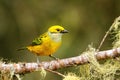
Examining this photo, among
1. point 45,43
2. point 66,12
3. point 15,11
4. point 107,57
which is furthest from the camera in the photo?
point 15,11

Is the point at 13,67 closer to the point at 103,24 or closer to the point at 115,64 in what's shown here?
the point at 115,64

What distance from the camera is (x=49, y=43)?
457 cm

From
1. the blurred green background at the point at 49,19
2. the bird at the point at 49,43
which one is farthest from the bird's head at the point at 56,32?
the blurred green background at the point at 49,19

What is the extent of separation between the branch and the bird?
0.82 metres

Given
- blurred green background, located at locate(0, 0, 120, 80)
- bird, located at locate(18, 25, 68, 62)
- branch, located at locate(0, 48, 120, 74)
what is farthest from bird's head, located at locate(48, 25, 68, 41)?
blurred green background, located at locate(0, 0, 120, 80)

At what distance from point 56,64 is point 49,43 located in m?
0.94

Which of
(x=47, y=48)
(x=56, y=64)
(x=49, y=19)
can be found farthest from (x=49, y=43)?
(x=49, y=19)

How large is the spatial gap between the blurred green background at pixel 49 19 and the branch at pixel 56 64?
12.7 feet

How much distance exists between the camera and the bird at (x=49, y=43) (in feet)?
14.9

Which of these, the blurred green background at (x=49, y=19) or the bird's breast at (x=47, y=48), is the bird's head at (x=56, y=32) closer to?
the bird's breast at (x=47, y=48)

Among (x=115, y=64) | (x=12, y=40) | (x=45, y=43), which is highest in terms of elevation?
(x=12, y=40)

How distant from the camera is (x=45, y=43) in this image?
4602 mm

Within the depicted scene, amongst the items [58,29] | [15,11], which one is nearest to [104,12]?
[15,11]

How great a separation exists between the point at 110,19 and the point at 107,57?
16.1 feet
